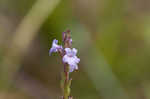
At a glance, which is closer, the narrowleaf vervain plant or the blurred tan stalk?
the narrowleaf vervain plant

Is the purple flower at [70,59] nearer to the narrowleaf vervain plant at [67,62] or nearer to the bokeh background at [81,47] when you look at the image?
the narrowleaf vervain plant at [67,62]

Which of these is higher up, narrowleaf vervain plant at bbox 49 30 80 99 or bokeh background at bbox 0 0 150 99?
bokeh background at bbox 0 0 150 99

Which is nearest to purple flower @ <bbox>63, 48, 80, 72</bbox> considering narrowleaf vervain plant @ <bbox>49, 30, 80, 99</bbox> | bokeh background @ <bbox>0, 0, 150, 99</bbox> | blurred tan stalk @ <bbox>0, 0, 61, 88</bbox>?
narrowleaf vervain plant @ <bbox>49, 30, 80, 99</bbox>

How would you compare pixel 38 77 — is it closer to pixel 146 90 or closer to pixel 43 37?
pixel 43 37

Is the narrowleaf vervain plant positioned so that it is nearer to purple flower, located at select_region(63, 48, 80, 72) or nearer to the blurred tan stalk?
purple flower, located at select_region(63, 48, 80, 72)

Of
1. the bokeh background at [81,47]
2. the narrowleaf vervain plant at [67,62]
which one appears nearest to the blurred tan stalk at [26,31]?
the bokeh background at [81,47]

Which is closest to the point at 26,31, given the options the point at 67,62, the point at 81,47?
the point at 81,47

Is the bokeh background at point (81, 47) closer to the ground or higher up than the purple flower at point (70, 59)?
higher up

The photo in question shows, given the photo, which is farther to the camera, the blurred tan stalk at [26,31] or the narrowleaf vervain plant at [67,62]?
the blurred tan stalk at [26,31]

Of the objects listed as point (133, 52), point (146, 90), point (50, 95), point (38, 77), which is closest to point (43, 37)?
point (38, 77)
